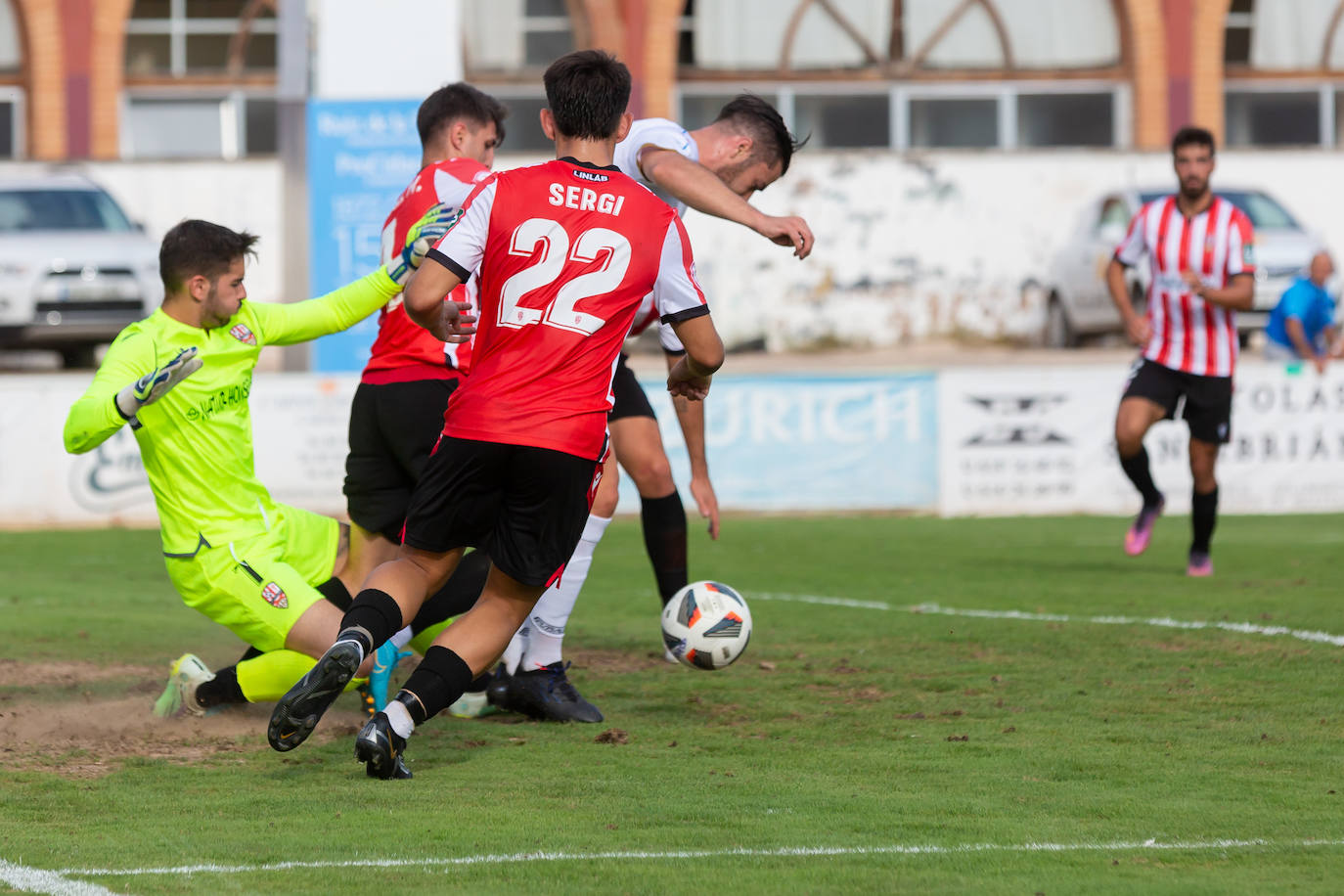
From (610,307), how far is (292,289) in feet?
40.9

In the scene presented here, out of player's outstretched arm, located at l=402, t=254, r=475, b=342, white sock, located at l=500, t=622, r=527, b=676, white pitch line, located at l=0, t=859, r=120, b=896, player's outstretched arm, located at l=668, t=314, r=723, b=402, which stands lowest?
white pitch line, located at l=0, t=859, r=120, b=896

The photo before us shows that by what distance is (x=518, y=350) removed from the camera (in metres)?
4.78

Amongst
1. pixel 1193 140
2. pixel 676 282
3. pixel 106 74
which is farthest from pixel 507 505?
pixel 106 74

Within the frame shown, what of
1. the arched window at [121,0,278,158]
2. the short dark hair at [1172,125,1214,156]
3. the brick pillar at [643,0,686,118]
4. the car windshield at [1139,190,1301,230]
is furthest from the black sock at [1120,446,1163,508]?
the arched window at [121,0,278,158]

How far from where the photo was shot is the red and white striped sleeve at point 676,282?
4.89m

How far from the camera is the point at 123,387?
527 cm

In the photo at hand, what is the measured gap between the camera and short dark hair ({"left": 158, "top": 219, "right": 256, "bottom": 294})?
5.55m

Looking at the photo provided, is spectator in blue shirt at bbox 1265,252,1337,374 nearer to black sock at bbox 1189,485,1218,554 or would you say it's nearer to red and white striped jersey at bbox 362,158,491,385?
black sock at bbox 1189,485,1218,554

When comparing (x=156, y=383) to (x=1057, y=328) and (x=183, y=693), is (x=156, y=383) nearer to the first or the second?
(x=183, y=693)

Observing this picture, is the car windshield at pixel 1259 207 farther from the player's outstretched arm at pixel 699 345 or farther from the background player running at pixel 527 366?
the background player running at pixel 527 366

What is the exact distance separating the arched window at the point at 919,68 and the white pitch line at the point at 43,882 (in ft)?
79.2

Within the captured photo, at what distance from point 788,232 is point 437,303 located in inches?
40.8

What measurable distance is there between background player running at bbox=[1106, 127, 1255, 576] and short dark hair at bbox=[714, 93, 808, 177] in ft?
12.6

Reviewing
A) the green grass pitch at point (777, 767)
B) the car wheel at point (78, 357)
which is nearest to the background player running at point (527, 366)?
the green grass pitch at point (777, 767)
